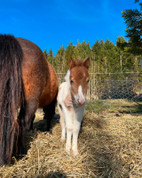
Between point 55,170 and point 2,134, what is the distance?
0.80m

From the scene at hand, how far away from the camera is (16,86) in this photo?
5.09 feet

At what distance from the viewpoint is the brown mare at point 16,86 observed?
151 cm

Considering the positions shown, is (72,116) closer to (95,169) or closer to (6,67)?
(95,169)

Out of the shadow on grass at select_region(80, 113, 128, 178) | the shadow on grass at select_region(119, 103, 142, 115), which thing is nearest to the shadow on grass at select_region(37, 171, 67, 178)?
the shadow on grass at select_region(80, 113, 128, 178)

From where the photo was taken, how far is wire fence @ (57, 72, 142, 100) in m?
10.5

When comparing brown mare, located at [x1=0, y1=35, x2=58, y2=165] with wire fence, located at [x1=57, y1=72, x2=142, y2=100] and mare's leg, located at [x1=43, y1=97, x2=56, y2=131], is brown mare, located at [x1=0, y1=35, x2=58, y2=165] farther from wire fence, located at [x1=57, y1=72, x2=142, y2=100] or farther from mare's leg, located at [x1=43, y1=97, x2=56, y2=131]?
wire fence, located at [x1=57, y1=72, x2=142, y2=100]

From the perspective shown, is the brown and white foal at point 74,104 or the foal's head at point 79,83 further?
the brown and white foal at point 74,104

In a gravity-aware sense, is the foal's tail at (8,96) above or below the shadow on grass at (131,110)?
above

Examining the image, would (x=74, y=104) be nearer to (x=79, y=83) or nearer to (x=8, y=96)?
(x=79, y=83)

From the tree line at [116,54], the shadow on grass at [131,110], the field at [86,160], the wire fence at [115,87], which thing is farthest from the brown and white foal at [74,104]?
the wire fence at [115,87]

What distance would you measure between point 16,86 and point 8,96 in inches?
5.7

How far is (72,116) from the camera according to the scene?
2258 millimetres

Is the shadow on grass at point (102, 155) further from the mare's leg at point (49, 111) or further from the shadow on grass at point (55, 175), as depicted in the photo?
the mare's leg at point (49, 111)

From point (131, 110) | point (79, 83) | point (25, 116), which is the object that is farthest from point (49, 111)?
point (131, 110)
